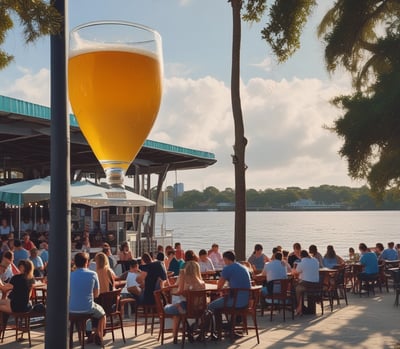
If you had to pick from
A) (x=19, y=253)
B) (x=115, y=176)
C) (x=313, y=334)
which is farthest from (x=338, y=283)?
(x=115, y=176)

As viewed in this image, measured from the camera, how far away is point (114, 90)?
1.46 meters

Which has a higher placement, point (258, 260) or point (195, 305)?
point (258, 260)

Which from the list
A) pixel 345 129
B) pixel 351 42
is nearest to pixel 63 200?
pixel 345 129

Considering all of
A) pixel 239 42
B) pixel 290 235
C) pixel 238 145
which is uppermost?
pixel 239 42

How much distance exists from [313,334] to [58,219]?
548cm

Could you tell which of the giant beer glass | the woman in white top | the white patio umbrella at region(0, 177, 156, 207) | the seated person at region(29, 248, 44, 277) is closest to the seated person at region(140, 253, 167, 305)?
the woman in white top

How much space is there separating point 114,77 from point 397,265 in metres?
12.7

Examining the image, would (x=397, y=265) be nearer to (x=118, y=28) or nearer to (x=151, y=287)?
(x=151, y=287)

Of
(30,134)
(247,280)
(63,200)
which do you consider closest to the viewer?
(63,200)

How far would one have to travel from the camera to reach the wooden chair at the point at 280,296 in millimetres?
8203

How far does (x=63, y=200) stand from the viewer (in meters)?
2.51

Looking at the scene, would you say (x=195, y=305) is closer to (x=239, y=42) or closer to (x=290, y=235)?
(x=239, y=42)

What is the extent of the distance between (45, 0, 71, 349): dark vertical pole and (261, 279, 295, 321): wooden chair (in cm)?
605

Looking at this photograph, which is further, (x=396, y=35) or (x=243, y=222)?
(x=396, y=35)
